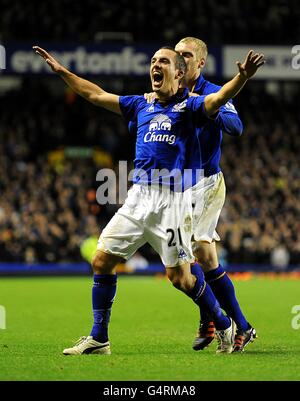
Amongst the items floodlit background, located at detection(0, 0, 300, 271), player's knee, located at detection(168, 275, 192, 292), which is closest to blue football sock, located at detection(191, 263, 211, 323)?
player's knee, located at detection(168, 275, 192, 292)

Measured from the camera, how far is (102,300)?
8.24m

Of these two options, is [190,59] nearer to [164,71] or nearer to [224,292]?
[164,71]

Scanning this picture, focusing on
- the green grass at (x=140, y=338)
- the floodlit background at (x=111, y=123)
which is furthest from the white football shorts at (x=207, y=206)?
the floodlit background at (x=111, y=123)

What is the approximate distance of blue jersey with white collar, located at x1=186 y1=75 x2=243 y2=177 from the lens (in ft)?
27.6

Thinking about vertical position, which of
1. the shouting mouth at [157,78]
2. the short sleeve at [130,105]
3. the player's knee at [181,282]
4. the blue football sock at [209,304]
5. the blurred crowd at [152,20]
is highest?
the blurred crowd at [152,20]

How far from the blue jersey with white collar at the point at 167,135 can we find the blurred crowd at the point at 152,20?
67.3 ft

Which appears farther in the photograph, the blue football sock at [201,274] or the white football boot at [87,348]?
the blue football sock at [201,274]

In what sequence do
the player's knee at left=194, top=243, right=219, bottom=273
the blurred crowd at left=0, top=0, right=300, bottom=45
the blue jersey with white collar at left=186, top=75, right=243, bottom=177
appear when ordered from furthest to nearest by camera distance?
the blurred crowd at left=0, top=0, right=300, bottom=45 → the player's knee at left=194, top=243, right=219, bottom=273 → the blue jersey with white collar at left=186, top=75, right=243, bottom=177

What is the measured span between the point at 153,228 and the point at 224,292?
122 cm

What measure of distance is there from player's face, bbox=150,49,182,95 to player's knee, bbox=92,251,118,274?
60.0 inches

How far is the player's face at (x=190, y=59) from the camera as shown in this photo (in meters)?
8.99

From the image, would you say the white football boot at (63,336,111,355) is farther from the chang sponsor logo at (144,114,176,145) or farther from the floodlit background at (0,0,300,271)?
the floodlit background at (0,0,300,271)

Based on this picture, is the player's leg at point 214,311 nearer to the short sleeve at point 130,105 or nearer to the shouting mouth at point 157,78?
the short sleeve at point 130,105

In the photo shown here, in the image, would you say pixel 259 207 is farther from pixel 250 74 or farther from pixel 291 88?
pixel 250 74
